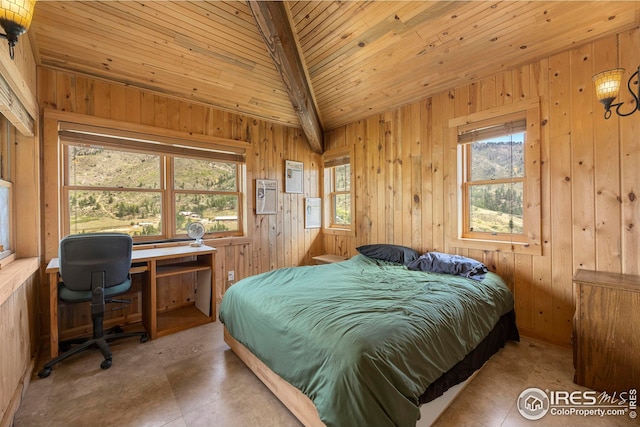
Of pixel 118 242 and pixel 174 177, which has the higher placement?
pixel 174 177

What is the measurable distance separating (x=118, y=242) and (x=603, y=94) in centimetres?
349

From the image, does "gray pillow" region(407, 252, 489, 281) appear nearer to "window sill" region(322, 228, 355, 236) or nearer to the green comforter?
the green comforter

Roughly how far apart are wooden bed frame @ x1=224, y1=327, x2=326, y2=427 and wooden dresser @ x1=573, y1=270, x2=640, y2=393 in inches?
72.1

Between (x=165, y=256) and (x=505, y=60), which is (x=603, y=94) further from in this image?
(x=165, y=256)

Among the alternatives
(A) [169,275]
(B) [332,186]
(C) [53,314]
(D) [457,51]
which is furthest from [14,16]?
(B) [332,186]

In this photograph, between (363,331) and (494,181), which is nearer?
(363,331)

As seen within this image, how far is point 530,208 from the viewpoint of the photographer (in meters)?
2.42

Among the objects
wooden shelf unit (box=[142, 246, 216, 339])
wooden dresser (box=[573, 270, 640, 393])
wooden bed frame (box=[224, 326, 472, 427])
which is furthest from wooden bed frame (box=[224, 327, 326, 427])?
wooden dresser (box=[573, 270, 640, 393])

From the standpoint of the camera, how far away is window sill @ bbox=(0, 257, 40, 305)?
Result: 1408mm

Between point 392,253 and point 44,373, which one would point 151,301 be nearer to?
point 44,373

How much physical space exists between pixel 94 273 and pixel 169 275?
0.69 meters

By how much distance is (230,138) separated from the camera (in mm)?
3480

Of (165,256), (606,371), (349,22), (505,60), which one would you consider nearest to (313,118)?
(349,22)

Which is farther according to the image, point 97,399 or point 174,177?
point 174,177
